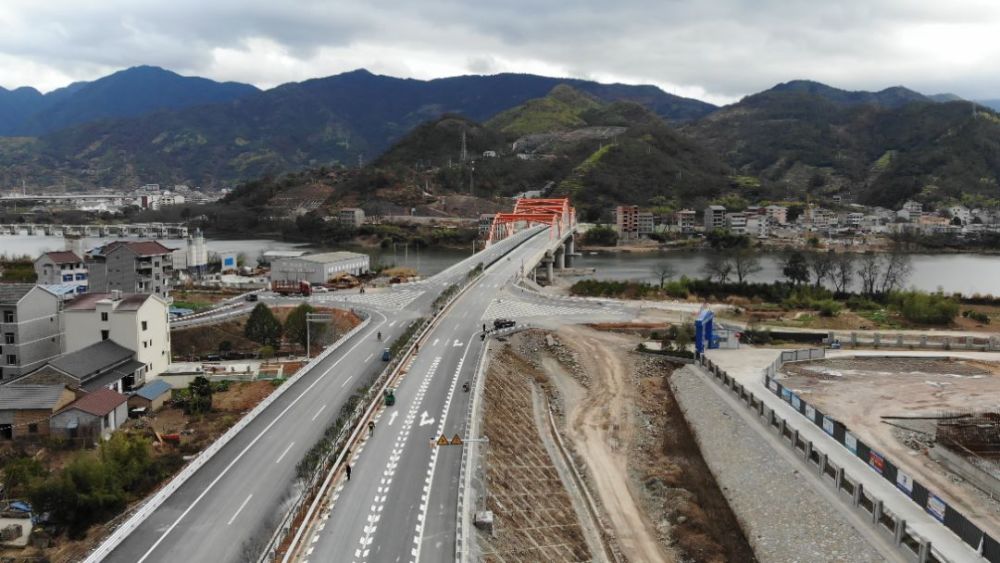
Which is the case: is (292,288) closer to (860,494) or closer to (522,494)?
(522,494)

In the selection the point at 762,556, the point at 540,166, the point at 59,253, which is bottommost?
the point at 762,556

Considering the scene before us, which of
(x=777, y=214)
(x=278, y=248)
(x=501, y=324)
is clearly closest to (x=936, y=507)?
(x=501, y=324)

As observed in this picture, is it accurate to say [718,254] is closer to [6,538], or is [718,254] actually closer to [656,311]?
[656,311]

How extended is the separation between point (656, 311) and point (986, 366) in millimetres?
14688

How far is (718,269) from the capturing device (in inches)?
2061

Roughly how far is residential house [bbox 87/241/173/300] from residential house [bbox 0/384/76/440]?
23.0m

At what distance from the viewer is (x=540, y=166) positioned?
140 m

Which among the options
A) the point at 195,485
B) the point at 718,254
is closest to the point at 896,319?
the point at 195,485

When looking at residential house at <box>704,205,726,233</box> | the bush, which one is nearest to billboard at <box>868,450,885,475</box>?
the bush

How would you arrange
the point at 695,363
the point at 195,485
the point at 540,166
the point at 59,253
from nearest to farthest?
the point at 195,485
the point at 695,363
the point at 59,253
the point at 540,166

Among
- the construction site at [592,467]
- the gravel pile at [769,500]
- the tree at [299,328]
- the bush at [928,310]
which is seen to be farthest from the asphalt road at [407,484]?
the bush at [928,310]

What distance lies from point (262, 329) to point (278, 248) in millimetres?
64624

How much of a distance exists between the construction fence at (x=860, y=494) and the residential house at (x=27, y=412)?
19745 millimetres

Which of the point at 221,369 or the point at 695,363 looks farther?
the point at 695,363
